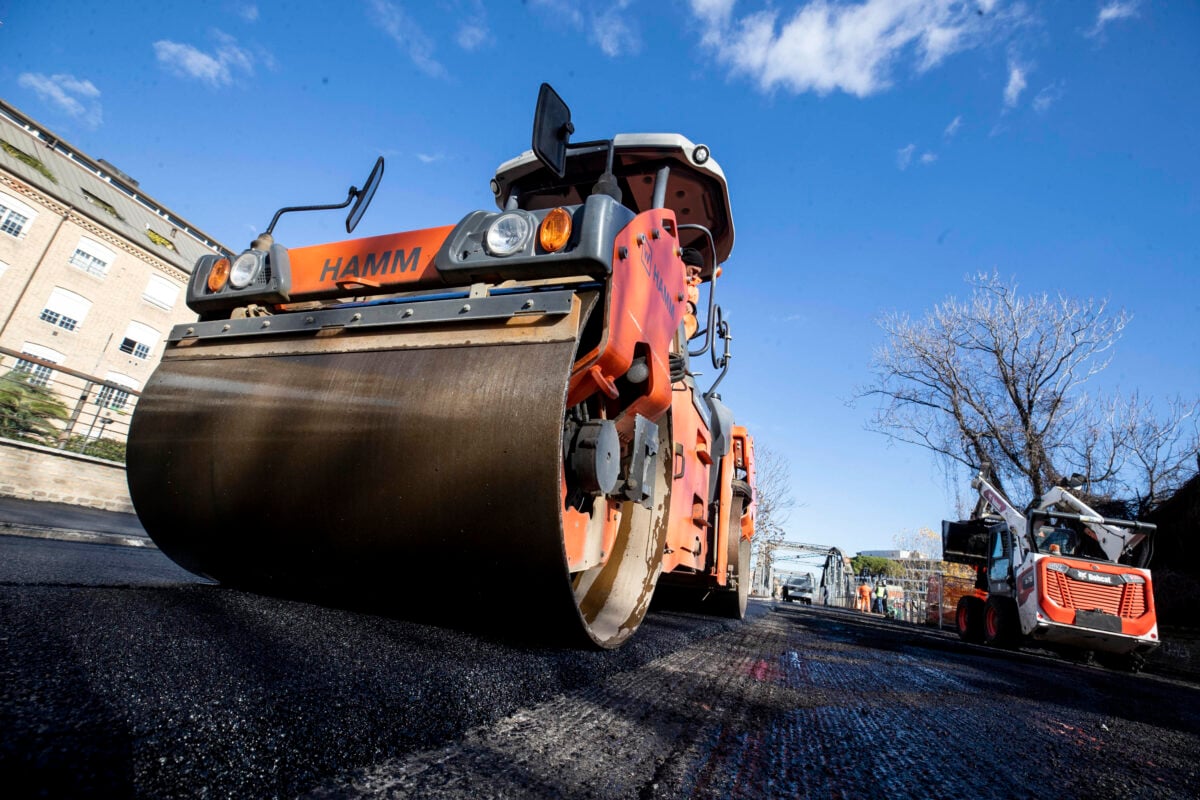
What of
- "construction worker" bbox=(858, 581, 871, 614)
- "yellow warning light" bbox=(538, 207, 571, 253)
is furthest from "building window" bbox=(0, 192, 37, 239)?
"construction worker" bbox=(858, 581, 871, 614)

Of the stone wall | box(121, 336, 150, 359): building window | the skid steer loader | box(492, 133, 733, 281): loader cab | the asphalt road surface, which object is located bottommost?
the asphalt road surface

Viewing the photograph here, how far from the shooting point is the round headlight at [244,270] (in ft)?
6.92

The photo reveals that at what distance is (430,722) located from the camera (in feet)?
3.29

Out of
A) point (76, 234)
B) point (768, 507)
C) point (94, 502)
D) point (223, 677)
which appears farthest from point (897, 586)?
point (76, 234)

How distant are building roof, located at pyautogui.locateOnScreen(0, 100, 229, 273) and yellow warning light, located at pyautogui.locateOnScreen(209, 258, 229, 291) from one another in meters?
28.0

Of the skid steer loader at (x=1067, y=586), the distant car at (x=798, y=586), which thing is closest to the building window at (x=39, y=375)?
the skid steer loader at (x=1067, y=586)

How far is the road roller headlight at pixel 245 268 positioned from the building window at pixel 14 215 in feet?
93.1

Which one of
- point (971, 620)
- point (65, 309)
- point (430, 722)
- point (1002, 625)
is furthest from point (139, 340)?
point (430, 722)

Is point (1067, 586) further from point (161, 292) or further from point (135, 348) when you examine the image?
point (161, 292)

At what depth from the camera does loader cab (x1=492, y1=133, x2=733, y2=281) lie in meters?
2.98

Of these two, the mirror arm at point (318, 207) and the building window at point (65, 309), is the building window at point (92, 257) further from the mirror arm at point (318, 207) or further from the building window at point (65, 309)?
the mirror arm at point (318, 207)

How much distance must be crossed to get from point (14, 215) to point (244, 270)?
94.2 ft

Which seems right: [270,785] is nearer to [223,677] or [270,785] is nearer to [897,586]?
[223,677]

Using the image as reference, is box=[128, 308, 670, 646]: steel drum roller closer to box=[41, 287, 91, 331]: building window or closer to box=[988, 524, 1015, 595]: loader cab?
box=[988, 524, 1015, 595]: loader cab
